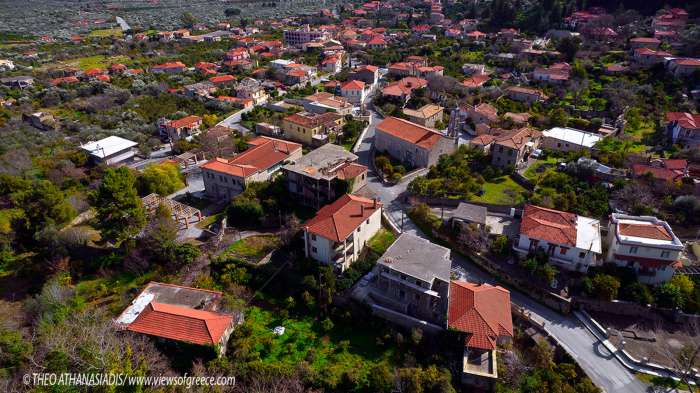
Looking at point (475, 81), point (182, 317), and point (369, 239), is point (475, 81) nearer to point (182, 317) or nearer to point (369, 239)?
point (369, 239)

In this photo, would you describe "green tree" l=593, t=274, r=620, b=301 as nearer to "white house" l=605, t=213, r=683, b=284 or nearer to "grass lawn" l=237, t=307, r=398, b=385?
"white house" l=605, t=213, r=683, b=284

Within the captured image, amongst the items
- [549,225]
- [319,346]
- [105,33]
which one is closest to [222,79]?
[319,346]

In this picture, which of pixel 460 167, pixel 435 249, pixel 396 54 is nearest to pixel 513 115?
pixel 460 167

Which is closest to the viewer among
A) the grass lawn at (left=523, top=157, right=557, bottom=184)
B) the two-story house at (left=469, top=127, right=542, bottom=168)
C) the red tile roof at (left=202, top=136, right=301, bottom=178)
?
the red tile roof at (left=202, top=136, right=301, bottom=178)

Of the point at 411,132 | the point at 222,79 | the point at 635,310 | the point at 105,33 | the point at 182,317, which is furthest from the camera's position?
the point at 105,33

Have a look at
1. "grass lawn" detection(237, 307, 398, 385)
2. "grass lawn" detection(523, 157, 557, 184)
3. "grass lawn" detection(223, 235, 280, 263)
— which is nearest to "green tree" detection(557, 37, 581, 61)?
"grass lawn" detection(523, 157, 557, 184)

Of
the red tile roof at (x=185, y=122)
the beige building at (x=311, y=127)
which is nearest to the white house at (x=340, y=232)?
the beige building at (x=311, y=127)
